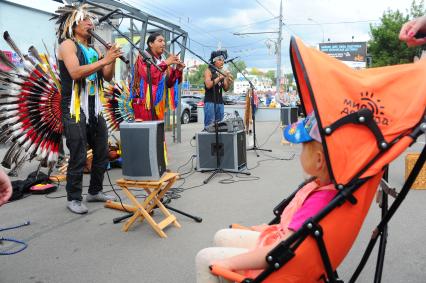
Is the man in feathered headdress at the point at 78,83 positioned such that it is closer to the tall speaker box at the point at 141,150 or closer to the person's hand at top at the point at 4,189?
the tall speaker box at the point at 141,150

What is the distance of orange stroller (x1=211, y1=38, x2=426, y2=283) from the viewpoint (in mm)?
1574

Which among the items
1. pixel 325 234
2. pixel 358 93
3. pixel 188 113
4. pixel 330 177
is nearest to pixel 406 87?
pixel 358 93

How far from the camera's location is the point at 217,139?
6168 millimetres

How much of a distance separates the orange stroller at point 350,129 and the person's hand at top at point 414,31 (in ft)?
1.11

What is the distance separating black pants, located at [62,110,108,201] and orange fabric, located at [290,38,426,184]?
2.97 m

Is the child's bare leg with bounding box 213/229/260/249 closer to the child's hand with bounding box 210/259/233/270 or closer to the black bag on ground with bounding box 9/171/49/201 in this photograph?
the child's hand with bounding box 210/259/233/270

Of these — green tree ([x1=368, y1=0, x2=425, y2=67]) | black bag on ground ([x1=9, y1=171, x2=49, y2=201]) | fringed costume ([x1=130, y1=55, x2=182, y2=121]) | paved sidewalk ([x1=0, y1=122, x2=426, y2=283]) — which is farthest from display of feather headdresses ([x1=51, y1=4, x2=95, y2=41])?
green tree ([x1=368, y1=0, x2=425, y2=67])

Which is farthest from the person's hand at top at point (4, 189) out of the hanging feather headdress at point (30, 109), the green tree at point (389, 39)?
the green tree at point (389, 39)

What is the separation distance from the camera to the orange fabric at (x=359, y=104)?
1.58 metres

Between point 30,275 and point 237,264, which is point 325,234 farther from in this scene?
point 30,275

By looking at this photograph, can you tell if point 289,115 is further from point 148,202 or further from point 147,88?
point 148,202

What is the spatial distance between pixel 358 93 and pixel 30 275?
8.26ft

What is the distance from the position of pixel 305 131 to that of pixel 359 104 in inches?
10.0

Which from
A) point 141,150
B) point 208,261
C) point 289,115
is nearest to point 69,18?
point 141,150
